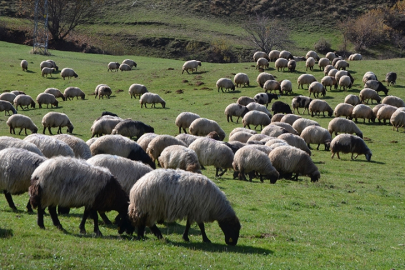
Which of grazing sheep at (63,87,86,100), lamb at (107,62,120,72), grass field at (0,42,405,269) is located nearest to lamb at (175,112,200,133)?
grass field at (0,42,405,269)

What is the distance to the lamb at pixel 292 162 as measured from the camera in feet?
61.8

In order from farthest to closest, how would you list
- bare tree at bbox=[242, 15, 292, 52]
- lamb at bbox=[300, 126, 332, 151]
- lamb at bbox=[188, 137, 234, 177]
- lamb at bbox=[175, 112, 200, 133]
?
bare tree at bbox=[242, 15, 292, 52] < lamb at bbox=[175, 112, 200, 133] < lamb at bbox=[300, 126, 332, 151] < lamb at bbox=[188, 137, 234, 177]

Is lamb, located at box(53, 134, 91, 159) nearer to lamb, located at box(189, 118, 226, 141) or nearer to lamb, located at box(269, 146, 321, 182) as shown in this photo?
lamb, located at box(269, 146, 321, 182)

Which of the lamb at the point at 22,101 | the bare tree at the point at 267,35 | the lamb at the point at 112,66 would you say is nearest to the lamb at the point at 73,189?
the lamb at the point at 22,101

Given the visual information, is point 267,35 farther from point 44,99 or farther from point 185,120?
point 185,120

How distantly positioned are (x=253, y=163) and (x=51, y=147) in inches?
278

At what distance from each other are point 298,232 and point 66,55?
58393 mm

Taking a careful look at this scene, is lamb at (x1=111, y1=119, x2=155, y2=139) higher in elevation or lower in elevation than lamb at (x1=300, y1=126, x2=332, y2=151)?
lower

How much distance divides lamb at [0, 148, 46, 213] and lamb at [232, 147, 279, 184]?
27.9ft

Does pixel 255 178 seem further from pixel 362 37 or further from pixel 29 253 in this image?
pixel 362 37

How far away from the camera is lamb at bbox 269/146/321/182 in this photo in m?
18.8

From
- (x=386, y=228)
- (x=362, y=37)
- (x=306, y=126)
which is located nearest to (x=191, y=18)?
(x=362, y=37)

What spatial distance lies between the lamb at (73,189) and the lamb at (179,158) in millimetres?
5164

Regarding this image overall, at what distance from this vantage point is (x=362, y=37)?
3152 inches
